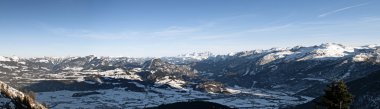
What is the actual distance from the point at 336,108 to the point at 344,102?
1.69m

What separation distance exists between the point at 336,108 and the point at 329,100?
171 cm

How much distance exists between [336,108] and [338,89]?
3.18 m

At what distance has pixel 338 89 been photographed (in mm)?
79875

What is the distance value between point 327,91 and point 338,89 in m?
1.79

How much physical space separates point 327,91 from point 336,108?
315 cm

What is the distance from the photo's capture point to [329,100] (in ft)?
264

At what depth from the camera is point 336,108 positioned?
263ft

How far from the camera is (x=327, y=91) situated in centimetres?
8031

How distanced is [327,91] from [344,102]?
10.9 ft

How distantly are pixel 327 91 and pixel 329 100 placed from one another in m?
1.58

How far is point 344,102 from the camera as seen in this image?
263ft
